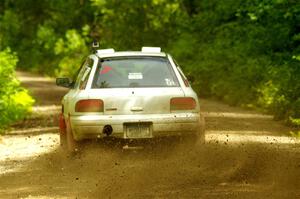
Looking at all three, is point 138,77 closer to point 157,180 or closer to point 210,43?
point 157,180

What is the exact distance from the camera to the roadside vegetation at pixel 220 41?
65.6 feet

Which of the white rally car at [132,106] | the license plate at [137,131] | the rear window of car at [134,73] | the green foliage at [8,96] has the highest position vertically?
the rear window of car at [134,73]

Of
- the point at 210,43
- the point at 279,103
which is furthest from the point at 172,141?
the point at 210,43

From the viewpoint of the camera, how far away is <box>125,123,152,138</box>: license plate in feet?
37.1

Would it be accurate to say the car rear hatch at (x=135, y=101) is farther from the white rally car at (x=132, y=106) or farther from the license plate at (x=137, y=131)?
the license plate at (x=137, y=131)

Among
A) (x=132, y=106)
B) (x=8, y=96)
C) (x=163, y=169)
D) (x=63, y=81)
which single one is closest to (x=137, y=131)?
(x=132, y=106)

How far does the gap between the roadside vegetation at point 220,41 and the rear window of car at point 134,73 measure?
3.33 meters

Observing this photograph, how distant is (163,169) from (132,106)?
50.1 inches

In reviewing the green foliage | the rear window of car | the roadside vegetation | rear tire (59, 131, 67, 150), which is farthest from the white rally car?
the green foliage

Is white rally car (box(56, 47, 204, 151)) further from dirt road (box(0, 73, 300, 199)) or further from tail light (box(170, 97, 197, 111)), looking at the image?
dirt road (box(0, 73, 300, 199))

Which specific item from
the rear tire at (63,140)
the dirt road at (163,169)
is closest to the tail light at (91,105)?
the dirt road at (163,169)

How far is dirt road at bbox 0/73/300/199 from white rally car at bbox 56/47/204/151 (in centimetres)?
42

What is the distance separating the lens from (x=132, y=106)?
11344 mm

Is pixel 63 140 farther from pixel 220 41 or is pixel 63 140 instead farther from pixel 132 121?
pixel 220 41
